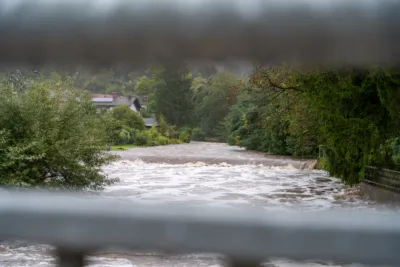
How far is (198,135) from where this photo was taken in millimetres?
16359

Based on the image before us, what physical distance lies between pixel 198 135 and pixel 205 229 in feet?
52.6

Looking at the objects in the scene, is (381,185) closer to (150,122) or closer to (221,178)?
(221,178)

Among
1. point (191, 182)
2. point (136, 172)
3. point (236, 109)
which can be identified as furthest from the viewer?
point (236, 109)

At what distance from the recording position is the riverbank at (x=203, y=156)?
634 inches

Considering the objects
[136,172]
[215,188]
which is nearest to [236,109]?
[136,172]

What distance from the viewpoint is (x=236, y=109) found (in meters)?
19.0

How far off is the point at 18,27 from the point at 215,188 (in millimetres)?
10533

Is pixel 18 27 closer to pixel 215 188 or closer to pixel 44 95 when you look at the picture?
pixel 44 95

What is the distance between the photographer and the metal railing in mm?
297

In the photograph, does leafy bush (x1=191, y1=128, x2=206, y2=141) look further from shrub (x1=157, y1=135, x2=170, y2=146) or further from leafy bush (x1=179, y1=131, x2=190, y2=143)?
shrub (x1=157, y1=135, x2=170, y2=146)

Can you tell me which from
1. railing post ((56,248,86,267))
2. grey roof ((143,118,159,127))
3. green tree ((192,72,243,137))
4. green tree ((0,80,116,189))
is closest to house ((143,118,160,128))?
grey roof ((143,118,159,127))

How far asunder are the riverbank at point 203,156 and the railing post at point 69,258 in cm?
1512

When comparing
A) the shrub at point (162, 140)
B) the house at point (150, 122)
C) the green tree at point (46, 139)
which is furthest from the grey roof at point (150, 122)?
the green tree at point (46, 139)

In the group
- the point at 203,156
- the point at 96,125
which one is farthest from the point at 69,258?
the point at 203,156
